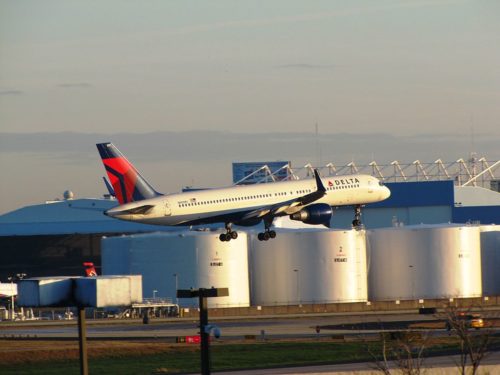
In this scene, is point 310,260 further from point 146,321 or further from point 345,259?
point 146,321

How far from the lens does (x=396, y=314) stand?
139 meters

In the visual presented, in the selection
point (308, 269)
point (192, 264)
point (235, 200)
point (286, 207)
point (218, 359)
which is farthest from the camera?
point (308, 269)

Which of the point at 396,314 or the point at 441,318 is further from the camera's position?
the point at 396,314

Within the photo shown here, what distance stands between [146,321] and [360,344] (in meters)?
42.7

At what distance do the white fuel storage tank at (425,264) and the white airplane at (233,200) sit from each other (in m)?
36.1

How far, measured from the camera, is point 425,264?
153500 mm

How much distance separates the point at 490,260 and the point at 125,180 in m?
63.0

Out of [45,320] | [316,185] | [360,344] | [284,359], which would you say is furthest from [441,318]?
[45,320]

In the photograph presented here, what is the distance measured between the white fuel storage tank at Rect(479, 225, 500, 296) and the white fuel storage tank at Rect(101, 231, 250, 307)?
30372 mm

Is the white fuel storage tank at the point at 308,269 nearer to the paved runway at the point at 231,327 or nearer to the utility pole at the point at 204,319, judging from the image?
the paved runway at the point at 231,327

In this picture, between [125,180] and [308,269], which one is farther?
[308,269]

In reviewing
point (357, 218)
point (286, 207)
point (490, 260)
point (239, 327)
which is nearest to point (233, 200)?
point (286, 207)

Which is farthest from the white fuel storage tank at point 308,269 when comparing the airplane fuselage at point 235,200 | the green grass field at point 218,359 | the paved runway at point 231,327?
the green grass field at point 218,359

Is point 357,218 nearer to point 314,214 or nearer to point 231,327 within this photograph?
point 314,214
